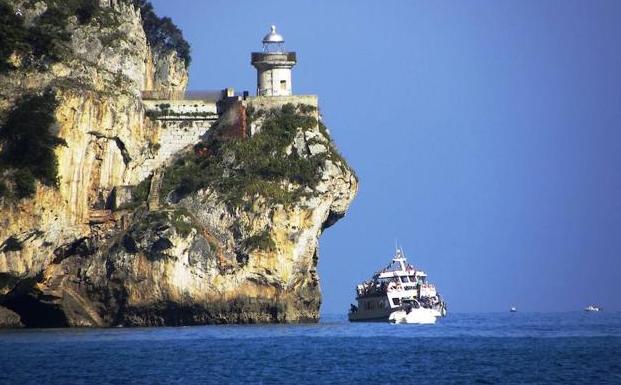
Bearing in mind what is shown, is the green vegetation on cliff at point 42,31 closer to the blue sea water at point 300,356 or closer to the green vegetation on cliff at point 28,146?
the green vegetation on cliff at point 28,146

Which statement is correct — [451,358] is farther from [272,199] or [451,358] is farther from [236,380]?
[272,199]

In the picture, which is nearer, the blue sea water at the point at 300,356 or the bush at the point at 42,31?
the blue sea water at the point at 300,356

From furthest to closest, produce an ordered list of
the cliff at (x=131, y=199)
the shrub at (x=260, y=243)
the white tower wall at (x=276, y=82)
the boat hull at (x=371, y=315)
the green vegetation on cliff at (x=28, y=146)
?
the boat hull at (x=371, y=315), the white tower wall at (x=276, y=82), the shrub at (x=260, y=243), the cliff at (x=131, y=199), the green vegetation on cliff at (x=28, y=146)

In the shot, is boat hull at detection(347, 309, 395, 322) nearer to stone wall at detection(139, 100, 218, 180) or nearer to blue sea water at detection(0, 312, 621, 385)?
blue sea water at detection(0, 312, 621, 385)

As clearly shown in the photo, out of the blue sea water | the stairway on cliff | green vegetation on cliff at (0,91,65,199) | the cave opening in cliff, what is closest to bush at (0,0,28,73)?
green vegetation on cliff at (0,91,65,199)

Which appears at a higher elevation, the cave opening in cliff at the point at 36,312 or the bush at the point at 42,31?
the bush at the point at 42,31

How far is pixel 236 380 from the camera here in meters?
62.4

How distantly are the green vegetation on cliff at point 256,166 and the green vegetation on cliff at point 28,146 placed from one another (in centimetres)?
849

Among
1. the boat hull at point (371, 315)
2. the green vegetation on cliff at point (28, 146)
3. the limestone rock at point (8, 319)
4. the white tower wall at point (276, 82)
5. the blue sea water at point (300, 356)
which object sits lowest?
the blue sea water at point (300, 356)

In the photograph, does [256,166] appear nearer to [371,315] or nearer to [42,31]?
[42,31]

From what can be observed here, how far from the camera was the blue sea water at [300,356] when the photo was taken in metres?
63.4

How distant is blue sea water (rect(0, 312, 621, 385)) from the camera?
63.4 m

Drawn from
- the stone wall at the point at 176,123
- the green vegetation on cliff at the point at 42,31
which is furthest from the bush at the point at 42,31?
the stone wall at the point at 176,123

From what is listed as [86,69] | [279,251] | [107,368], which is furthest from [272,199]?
[107,368]
